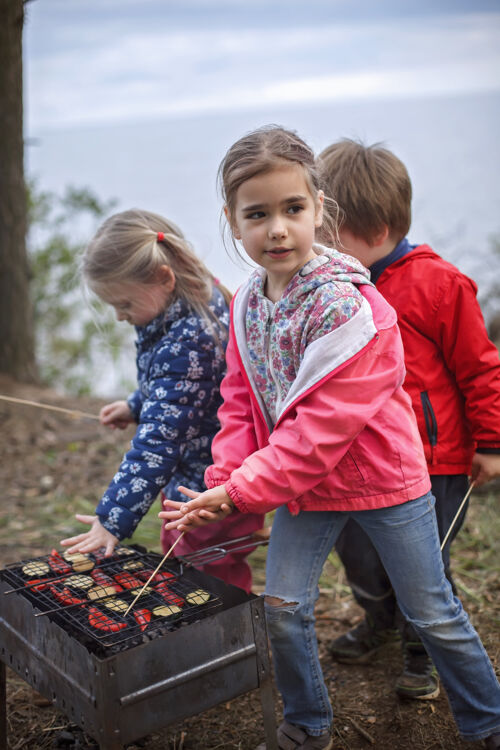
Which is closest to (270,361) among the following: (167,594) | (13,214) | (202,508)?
(202,508)

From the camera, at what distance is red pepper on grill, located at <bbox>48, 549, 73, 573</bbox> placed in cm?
222

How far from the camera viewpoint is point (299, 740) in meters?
2.22

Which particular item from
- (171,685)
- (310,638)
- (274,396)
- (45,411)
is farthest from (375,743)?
(45,411)

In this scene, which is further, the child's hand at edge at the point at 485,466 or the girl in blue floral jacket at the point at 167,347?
the girl in blue floral jacket at the point at 167,347

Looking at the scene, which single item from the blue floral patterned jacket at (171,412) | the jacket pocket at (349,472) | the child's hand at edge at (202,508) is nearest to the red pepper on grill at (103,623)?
the child's hand at edge at (202,508)

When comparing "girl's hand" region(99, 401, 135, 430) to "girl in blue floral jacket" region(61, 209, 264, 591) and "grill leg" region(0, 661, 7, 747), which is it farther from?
"grill leg" region(0, 661, 7, 747)

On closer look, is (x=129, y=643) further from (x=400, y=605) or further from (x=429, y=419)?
(x=429, y=419)

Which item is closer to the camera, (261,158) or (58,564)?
(261,158)

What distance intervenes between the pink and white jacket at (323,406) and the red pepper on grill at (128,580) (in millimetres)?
352

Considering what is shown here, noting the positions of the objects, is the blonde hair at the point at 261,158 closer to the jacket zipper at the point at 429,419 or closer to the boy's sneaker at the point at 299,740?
the jacket zipper at the point at 429,419

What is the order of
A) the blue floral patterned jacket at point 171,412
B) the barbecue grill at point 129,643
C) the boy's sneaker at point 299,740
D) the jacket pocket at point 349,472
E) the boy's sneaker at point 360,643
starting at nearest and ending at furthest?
1. the barbecue grill at point 129,643
2. the jacket pocket at point 349,472
3. the boy's sneaker at point 299,740
4. the blue floral patterned jacket at point 171,412
5. the boy's sneaker at point 360,643

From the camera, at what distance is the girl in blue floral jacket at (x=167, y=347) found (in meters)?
2.42

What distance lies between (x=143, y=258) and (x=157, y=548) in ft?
5.93

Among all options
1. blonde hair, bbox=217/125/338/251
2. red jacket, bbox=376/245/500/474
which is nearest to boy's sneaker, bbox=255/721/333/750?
red jacket, bbox=376/245/500/474
